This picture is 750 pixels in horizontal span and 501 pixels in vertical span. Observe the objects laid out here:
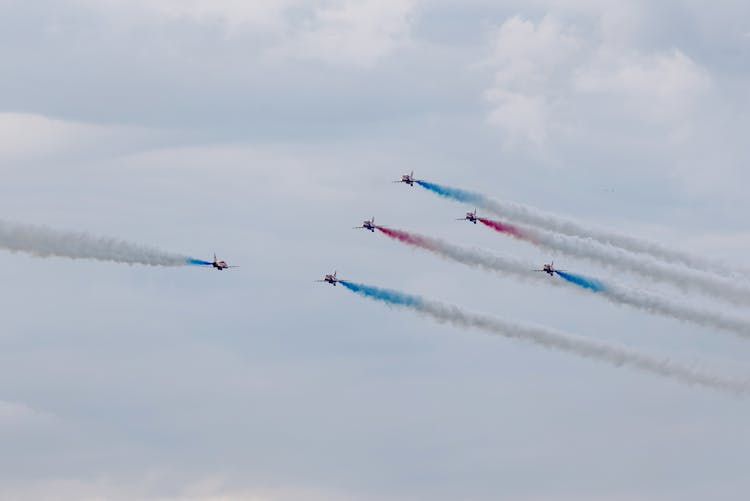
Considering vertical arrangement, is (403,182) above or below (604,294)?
above

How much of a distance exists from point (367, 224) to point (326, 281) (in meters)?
7.22

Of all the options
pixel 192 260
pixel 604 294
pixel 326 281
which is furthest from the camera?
pixel 326 281

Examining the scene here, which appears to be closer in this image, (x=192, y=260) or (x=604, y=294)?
(x=192, y=260)

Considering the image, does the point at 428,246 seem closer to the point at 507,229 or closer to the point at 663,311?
the point at 507,229

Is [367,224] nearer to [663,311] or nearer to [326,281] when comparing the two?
[326,281]

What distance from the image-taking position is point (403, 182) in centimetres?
13612

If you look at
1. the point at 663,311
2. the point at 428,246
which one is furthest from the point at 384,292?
the point at 663,311

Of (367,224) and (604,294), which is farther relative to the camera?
(367,224)

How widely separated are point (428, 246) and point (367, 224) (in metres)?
10.8

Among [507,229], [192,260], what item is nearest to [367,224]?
[507,229]

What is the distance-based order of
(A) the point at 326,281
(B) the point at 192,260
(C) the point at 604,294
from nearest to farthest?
1. (B) the point at 192,260
2. (C) the point at 604,294
3. (A) the point at 326,281

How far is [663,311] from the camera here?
124438mm

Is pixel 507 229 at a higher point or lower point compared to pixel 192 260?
higher

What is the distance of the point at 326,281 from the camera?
13325 cm
